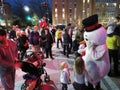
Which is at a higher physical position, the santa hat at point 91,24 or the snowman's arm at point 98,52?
the santa hat at point 91,24

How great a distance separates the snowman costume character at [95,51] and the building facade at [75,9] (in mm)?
101690

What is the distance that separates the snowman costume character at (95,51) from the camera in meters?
6.06

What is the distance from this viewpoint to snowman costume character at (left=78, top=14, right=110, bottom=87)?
6062mm

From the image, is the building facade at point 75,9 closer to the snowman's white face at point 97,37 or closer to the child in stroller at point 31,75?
the child in stroller at point 31,75

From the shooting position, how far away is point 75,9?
112 m

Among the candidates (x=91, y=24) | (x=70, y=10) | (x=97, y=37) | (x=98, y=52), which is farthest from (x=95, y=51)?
(x=70, y=10)

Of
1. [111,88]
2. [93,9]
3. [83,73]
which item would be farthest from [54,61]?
[93,9]

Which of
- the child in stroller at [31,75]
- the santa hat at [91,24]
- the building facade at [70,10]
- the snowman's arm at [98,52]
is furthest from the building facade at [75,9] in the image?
the snowman's arm at [98,52]

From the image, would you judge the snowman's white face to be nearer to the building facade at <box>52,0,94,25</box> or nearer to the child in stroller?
the child in stroller

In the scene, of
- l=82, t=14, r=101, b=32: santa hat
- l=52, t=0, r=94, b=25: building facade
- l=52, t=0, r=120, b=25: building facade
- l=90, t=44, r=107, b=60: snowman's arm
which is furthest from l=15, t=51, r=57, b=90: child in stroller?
l=52, t=0, r=94, b=25: building facade

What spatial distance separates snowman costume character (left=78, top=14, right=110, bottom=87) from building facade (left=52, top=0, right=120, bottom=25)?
102m

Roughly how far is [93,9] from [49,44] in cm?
9447

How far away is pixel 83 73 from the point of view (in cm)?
632

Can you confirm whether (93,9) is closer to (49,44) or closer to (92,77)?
(49,44)
